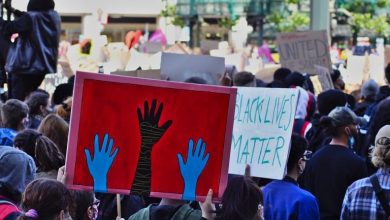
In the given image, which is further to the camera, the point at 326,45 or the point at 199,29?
the point at 199,29

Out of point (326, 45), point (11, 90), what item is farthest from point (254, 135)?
point (326, 45)

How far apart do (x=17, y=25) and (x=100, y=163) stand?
4.96 meters

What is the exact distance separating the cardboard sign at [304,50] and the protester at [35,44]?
4.72 metres

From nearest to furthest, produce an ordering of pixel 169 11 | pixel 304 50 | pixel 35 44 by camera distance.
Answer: pixel 35 44
pixel 304 50
pixel 169 11

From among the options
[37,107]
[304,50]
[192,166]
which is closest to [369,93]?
[37,107]

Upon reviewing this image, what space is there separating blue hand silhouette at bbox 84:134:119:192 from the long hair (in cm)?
54

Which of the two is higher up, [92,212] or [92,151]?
[92,151]

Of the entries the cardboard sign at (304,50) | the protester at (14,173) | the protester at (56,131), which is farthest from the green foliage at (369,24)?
the protester at (14,173)

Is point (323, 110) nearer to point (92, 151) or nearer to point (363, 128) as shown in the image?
point (363, 128)

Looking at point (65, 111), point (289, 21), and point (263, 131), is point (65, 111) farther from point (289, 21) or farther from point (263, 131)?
point (289, 21)

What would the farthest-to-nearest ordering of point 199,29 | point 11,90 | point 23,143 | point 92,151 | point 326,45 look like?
point 199,29
point 326,45
point 11,90
point 23,143
point 92,151

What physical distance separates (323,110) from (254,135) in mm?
2743

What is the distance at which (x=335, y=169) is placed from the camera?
23.5ft

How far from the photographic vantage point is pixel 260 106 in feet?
21.7
